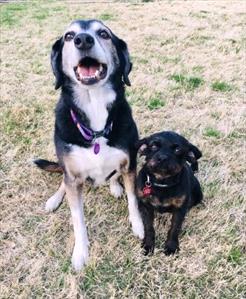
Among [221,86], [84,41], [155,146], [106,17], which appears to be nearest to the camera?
[84,41]

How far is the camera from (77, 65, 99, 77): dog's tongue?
309 cm

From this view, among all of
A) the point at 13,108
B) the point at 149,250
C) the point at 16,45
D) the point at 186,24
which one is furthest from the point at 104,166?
the point at 186,24

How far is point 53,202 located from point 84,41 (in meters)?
1.55

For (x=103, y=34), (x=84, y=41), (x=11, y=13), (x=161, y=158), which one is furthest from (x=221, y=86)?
(x=11, y=13)

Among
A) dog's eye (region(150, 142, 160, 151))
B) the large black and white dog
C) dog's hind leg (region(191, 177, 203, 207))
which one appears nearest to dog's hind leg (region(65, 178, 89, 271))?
the large black and white dog

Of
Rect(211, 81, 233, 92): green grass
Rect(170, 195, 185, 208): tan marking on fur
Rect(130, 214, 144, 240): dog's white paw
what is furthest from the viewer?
Rect(211, 81, 233, 92): green grass

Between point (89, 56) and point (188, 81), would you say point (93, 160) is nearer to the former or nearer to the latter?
point (89, 56)

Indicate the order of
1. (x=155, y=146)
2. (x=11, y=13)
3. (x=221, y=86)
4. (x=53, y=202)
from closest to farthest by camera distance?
(x=155, y=146)
(x=53, y=202)
(x=221, y=86)
(x=11, y=13)

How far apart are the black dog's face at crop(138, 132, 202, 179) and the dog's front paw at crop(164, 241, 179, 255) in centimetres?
54

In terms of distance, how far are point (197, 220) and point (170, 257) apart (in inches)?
18.7

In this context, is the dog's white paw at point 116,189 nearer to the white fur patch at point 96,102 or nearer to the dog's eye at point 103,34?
the white fur patch at point 96,102

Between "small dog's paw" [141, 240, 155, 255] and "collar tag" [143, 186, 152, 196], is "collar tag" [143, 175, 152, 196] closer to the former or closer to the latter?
"collar tag" [143, 186, 152, 196]

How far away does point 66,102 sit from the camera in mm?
3309

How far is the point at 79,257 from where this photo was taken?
329 centimetres
